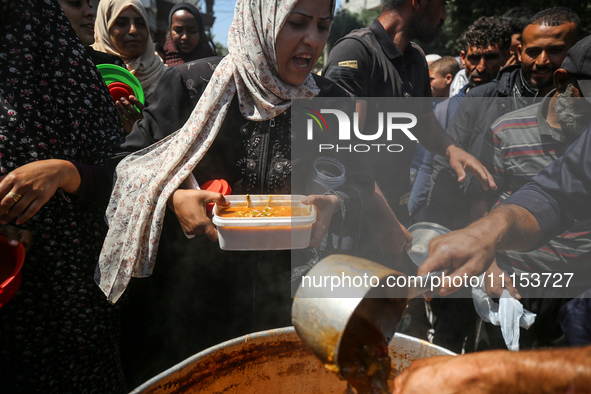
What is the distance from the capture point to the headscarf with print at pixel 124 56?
8.56 ft

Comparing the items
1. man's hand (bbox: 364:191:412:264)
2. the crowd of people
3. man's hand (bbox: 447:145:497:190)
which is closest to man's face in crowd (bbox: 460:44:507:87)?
man's hand (bbox: 447:145:497:190)

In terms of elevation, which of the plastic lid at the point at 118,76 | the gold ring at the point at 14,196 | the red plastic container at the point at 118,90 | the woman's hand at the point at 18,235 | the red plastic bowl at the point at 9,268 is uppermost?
the plastic lid at the point at 118,76

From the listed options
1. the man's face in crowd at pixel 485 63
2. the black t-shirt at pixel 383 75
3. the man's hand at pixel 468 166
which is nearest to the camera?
the black t-shirt at pixel 383 75

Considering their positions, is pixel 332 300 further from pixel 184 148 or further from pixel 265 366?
pixel 184 148

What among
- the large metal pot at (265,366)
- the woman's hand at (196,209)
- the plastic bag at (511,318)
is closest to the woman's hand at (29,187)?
the woman's hand at (196,209)

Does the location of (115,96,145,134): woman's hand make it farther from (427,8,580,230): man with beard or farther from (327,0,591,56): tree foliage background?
(327,0,591,56): tree foliage background

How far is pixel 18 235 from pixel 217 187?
26.0 inches

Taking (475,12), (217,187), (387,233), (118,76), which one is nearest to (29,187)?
(217,187)

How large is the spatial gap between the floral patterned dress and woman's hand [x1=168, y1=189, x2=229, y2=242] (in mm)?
425

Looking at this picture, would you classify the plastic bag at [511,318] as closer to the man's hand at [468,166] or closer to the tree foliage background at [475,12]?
the man's hand at [468,166]

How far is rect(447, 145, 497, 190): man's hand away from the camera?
2209 mm

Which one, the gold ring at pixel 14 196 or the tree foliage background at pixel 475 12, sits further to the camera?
the tree foliage background at pixel 475 12

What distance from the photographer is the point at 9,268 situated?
1.29 meters

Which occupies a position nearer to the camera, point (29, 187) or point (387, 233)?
point (29, 187)
